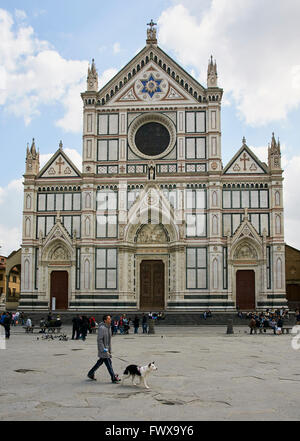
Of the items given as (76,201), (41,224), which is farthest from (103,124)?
(41,224)

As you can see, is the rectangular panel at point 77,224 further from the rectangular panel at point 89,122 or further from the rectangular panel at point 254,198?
the rectangular panel at point 254,198

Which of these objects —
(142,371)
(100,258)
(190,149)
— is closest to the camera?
(142,371)

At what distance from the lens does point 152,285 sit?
42.4 meters

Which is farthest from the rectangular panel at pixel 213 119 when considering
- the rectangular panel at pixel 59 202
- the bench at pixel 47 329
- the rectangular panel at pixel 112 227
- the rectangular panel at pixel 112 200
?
the bench at pixel 47 329

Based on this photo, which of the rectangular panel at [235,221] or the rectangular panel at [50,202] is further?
the rectangular panel at [50,202]

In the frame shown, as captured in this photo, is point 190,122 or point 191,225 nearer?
point 191,225

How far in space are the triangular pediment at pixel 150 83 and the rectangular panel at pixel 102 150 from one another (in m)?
3.44

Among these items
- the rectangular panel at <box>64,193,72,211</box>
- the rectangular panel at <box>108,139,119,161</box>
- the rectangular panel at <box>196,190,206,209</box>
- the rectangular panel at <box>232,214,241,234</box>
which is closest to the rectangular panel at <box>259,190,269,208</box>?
the rectangular panel at <box>232,214,241,234</box>

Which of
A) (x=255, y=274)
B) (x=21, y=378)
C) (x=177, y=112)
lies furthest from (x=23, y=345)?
(x=177, y=112)

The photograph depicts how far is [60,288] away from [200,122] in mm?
18002

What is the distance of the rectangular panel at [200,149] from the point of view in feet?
140

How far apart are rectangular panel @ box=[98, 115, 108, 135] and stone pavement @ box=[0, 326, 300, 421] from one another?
2605cm

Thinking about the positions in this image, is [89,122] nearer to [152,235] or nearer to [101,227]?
[101,227]

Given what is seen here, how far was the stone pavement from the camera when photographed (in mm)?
9289
